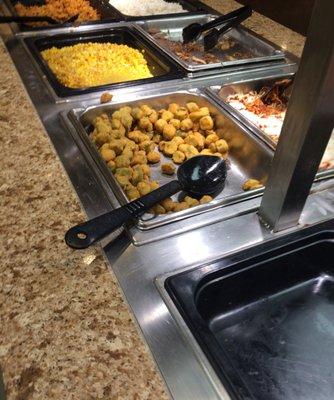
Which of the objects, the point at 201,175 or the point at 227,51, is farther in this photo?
the point at 227,51

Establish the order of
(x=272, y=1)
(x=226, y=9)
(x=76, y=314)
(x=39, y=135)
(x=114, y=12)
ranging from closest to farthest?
(x=76, y=314) < (x=39, y=135) < (x=114, y=12) < (x=226, y=9) < (x=272, y=1)

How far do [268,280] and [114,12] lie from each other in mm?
1524

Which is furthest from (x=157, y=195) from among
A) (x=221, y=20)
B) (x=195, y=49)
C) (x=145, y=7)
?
(x=145, y=7)

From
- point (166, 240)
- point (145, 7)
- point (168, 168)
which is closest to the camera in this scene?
point (166, 240)

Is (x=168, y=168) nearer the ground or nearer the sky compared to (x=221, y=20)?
nearer the ground

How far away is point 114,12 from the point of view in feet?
6.17

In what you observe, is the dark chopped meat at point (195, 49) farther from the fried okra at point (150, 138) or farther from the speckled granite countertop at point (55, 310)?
the speckled granite countertop at point (55, 310)

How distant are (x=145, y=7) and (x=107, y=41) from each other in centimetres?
41

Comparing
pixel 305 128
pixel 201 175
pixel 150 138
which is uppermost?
pixel 305 128

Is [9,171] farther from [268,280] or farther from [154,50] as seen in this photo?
[154,50]

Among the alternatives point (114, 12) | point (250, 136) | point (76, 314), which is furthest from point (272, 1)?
point (76, 314)

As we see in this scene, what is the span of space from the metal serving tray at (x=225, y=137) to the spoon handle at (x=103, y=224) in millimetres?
122

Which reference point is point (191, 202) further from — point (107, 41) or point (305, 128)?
point (107, 41)

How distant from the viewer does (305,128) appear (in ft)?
2.13
